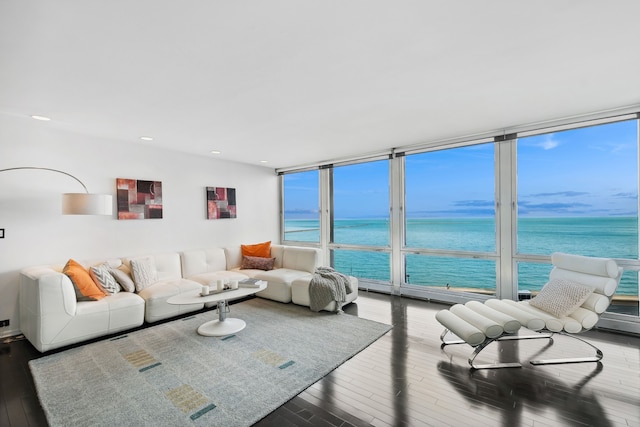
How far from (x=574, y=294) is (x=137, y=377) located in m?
4.08

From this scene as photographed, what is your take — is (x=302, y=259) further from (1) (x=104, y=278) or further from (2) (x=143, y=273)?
(1) (x=104, y=278)

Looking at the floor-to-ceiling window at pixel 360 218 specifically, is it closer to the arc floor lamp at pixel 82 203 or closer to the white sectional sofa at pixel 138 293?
the white sectional sofa at pixel 138 293

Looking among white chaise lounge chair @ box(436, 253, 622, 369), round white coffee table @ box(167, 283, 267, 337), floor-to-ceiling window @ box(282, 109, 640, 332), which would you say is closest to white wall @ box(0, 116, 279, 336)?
round white coffee table @ box(167, 283, 267, 337)

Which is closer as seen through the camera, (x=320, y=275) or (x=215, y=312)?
(x=215, y=312)

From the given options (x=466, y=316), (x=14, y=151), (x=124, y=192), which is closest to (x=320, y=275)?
(x=466, y=316)

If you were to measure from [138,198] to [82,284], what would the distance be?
1.62 metres

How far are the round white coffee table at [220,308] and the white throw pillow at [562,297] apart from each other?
124 inches

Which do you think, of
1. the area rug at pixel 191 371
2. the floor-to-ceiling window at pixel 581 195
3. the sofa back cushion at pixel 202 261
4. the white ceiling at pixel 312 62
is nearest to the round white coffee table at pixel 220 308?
the area rug at pixel 191 371

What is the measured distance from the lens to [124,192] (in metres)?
4.40

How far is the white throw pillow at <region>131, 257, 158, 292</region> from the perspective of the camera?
13.0 ft

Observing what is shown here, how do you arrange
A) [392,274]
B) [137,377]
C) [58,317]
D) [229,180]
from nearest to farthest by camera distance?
[137,377], [58,317], [392,274], [229,180]

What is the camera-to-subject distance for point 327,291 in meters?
4.13

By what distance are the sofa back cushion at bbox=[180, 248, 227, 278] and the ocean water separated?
1.98 meters

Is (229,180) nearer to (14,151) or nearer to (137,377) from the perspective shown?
(14,151)
